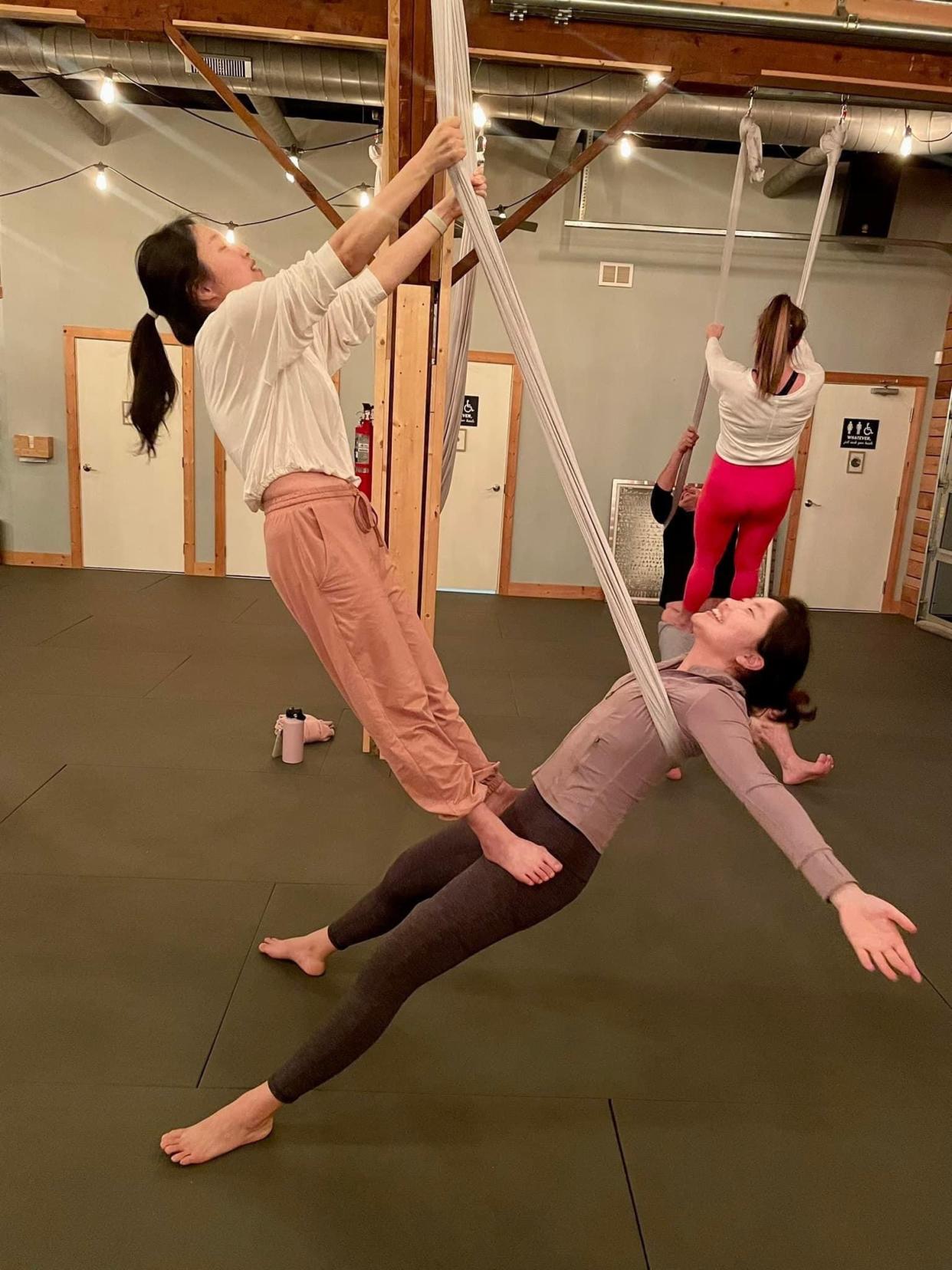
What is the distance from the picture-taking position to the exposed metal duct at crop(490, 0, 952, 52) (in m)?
2.84

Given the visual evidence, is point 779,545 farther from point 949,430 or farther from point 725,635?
point 725,635

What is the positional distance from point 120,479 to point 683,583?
17.1 ft

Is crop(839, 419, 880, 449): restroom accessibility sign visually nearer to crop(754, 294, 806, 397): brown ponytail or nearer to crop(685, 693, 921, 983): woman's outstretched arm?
crop(754, 294, 806, 397): brown ponytail

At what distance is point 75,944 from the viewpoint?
1995mm

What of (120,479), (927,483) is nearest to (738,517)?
(927,483)

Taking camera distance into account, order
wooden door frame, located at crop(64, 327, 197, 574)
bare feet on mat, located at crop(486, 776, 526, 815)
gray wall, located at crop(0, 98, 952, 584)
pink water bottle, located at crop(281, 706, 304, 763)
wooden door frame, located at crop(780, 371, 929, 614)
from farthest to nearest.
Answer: wooden door frame, located at crop(780, 371, 929, 614), wooden door frame, located at crop(64, 327, 197, 574), gray wall, located at crop(0, 98, 952, 584), pink water bottle, located at crop(281, 706, 304, 763), bare feet on mat, located at crop(486, 776, 526, 815)

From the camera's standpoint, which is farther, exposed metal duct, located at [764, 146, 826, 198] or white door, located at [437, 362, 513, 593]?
white door, located at [437, 362, 513, 593]

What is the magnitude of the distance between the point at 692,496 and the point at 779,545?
381cm

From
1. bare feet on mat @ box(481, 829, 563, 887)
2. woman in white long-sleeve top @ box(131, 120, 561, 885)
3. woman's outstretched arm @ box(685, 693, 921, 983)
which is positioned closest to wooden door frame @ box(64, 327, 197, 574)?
woman in white long-sleeve top @ box(131, 120, 561, 885)

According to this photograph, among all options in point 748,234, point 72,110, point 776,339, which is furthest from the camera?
point 748,234

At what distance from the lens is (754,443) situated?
2.94m

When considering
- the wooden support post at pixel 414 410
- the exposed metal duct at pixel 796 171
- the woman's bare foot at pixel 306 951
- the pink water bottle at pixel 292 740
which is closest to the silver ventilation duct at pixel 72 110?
the wooden support post at pixel 414 410

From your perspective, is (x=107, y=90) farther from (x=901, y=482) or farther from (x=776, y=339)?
(x=901, y=482)

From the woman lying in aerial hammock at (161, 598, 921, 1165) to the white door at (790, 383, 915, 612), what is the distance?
6080mm
